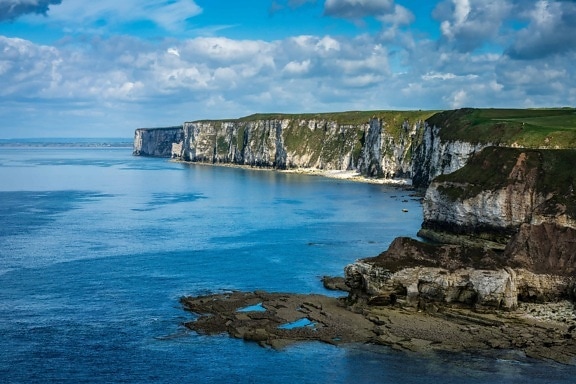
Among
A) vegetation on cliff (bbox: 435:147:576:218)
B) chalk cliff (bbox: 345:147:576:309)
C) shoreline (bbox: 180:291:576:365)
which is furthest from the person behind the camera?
vegetation on cliff (bbox: 435:147:576:218)

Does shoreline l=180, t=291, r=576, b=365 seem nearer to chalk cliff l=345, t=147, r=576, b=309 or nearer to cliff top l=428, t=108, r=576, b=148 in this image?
chalk cliff l=345, t=147, r=576, b=309

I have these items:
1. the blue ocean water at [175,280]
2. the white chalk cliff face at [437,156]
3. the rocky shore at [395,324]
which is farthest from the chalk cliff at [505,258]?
the white chalk cliff face at [437,156]

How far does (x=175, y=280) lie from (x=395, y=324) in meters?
25.4

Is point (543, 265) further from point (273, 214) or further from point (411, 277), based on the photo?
point (273, 214)

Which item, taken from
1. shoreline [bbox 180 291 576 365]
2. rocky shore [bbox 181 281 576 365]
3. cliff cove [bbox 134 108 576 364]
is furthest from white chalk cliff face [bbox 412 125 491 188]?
shoreline [bbox 180 291 576 365]

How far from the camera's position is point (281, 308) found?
56406mm

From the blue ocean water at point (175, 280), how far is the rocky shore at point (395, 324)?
1.45 m

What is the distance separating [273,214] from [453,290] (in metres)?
66.6

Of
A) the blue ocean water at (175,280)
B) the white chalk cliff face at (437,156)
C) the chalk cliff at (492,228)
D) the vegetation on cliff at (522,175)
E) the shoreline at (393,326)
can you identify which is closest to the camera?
the blue ocean water at (175,280)

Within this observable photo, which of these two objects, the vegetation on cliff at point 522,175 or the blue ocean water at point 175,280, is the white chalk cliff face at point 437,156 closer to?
the blue ocean water at point 175,280

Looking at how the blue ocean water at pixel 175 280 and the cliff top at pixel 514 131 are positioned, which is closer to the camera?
the blue ocean water at pixel 175 280

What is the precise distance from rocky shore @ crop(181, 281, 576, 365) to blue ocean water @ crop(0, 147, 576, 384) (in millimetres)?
1451

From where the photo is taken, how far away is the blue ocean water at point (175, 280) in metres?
43.5

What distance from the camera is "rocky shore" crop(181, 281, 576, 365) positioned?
47719 mm
